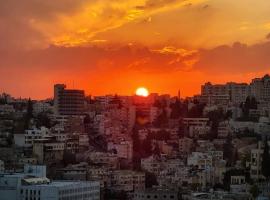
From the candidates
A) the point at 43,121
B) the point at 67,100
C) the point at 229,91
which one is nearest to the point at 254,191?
the point at 43,121

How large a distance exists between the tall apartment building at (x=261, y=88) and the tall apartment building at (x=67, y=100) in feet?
39.6

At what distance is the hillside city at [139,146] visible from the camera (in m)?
33.2

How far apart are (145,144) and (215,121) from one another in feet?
20.6

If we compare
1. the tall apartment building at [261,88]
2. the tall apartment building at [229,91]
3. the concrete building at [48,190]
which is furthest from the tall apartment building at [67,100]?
the concrete building at [48,190]

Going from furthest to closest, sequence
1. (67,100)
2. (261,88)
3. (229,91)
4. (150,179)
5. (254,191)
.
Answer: (229,91) → (261,88) → (67,100) → (150,179) → (254,191)

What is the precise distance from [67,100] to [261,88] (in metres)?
13.5

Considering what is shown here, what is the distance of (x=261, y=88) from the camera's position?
61.5 meters

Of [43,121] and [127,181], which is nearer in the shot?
[127,181]

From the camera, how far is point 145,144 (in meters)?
48.8

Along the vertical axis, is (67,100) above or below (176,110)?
above

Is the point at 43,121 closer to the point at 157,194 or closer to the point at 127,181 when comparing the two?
the point at 127,181

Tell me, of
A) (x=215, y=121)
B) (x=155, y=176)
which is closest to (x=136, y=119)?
(x=215, y=121)

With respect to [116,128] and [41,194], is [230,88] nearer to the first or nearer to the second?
[116,128]

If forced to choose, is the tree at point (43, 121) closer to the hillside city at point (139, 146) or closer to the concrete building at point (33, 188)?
the hillside city at point (139, 146)
